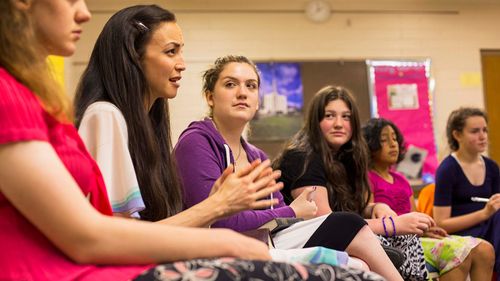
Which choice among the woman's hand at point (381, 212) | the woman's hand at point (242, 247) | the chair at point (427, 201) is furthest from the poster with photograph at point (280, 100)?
the woman's hand at point (242, 247)

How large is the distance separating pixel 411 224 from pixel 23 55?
6.91 feet

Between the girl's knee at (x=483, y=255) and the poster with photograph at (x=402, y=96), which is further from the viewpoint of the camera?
the poster with photograph at (x=402, y=96)

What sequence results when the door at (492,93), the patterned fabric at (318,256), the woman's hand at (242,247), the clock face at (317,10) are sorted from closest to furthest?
the woman's hand at (242,247) → the patterned fabric at (318,256) → the clock face at (317,10) → the door at (492,93)

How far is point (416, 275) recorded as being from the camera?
3031 millimetres

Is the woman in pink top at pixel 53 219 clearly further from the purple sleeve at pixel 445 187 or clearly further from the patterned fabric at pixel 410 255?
the purple sleeve at pixel 445 187

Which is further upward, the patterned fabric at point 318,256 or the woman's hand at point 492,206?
the patterned fabric at point 318,256

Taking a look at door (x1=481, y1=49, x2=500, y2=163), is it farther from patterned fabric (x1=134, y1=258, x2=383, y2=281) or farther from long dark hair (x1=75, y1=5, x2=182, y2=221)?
patterned fabric (x1=134, y1=258, x2=383, y2=281)

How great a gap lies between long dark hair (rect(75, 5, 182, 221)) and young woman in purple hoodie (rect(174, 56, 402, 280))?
25cm

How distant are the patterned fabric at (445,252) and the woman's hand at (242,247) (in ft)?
7.97

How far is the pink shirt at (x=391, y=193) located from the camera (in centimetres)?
365

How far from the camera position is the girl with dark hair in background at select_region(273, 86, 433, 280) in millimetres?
2996

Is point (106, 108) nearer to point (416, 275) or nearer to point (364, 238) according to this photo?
point (364, 238)

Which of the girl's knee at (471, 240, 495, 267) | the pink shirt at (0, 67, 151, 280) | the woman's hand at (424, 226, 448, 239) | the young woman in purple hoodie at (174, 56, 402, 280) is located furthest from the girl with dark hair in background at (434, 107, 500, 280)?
the pink shirt at (0, 67, 151, 280)

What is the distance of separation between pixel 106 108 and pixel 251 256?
82 centimetres
